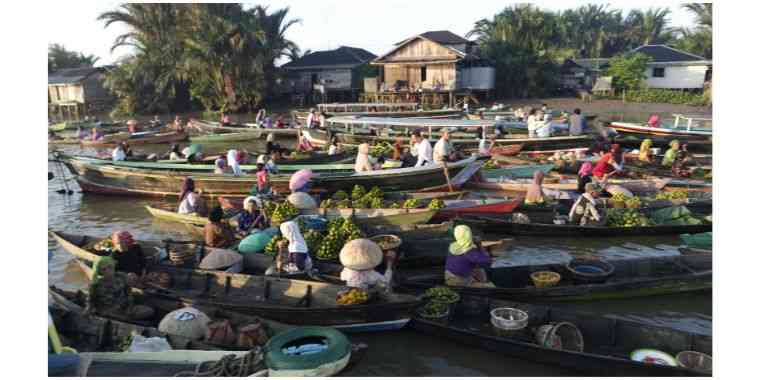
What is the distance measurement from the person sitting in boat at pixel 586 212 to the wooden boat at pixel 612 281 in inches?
80.0

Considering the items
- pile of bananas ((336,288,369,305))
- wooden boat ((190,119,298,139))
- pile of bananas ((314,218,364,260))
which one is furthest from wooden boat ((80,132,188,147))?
pile of bananas ((336,288,369,305))

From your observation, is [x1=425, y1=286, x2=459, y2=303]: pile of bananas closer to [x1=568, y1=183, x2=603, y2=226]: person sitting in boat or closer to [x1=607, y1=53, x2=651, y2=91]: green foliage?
[x1=568, y1=183, x2=603, y2=226]: person sitting in boat

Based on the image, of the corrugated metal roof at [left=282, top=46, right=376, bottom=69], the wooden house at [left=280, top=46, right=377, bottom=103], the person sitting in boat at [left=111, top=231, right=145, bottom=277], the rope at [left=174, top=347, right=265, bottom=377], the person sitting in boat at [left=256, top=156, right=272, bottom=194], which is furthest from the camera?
the corrugated metal roof at [left=282, top=46, right=376, bottom=69]

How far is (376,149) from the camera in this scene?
18609 millimetres

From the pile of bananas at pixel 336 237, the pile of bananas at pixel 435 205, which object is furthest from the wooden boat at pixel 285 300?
the pile of bananas at pixel 435 205

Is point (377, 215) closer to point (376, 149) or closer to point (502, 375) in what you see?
point (502, 375)

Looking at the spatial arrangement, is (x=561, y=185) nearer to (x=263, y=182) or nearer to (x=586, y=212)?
(x=586, y=212)

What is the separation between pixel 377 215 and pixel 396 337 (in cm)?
377

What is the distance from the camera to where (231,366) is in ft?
16.8

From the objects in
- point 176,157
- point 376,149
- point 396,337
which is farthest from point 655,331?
point 176,157

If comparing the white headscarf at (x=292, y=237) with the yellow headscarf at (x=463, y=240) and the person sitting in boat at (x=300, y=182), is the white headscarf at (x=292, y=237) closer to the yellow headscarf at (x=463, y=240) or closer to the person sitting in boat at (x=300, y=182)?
the yellow headscarf at (x=463, y=240)

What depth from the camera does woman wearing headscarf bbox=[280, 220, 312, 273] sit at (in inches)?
299

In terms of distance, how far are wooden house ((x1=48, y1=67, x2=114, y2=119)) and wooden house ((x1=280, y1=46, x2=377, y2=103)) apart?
605 inches

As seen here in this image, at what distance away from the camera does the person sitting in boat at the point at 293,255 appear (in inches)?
299
